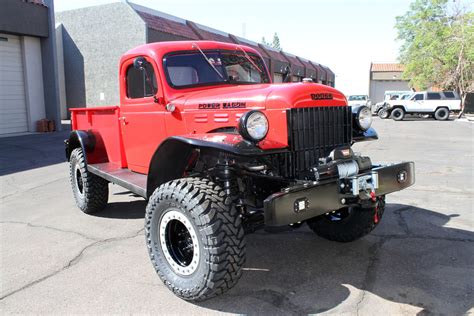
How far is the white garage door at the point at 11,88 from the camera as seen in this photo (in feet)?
52.3

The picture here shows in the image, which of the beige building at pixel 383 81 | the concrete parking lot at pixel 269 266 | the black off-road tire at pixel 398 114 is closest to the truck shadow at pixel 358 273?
the concrete parking lot at pixel 269 266

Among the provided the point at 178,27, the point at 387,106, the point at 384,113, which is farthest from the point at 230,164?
the point at 384,113

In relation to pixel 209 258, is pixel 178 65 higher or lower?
higher

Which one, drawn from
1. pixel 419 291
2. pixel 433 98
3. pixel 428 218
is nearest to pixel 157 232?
pixel 419 291

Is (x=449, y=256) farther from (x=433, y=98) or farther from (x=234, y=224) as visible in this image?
(x=433, y=98)

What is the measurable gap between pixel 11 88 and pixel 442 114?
23.6 m

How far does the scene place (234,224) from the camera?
3018 mm

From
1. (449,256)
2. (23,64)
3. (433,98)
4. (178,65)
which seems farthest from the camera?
(433,98)

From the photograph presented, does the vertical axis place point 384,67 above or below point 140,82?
above

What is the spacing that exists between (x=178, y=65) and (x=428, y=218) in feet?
11.3

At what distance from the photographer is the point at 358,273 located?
Answer: 144 inches

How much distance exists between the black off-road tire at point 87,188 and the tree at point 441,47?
2987 centimetres

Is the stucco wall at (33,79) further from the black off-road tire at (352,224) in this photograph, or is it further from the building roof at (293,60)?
the building roof at (293,60)

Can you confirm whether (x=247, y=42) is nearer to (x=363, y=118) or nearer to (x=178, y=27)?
(x=178, y=27)
